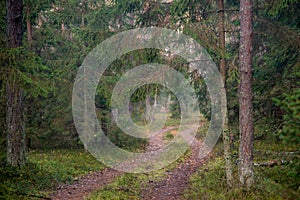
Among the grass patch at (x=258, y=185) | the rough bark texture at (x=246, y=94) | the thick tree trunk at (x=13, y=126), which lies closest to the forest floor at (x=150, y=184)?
the grass patch at (x=258, y=185)

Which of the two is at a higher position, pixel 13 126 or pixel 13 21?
pixel 13 21

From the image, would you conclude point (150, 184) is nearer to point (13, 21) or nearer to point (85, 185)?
→ point (85, 185)

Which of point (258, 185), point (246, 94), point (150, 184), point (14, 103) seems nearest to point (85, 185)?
point (150, 184)

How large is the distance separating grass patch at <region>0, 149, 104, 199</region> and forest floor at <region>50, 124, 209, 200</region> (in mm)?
471

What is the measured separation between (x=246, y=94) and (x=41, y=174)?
27.2 feet

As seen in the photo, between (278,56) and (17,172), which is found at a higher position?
(278,56)

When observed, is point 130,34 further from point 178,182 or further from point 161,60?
point 178,182

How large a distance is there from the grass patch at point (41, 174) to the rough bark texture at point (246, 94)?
6308 millimetres

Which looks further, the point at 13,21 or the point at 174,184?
the point at 174,184

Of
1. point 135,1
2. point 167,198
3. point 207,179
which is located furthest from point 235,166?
point 135,1

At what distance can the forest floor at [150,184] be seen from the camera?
35.8ft

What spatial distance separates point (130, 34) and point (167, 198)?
19.2 ft

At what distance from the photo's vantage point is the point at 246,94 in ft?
31.7

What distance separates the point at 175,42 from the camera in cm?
1116
